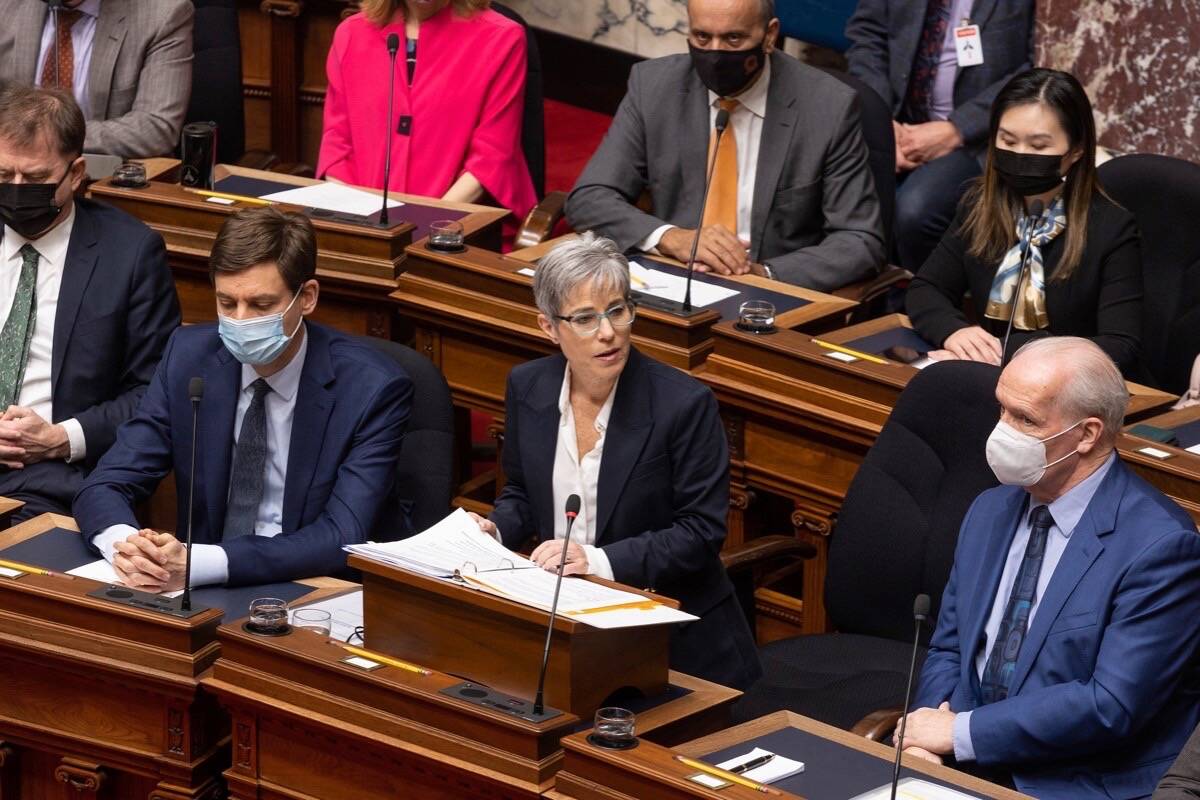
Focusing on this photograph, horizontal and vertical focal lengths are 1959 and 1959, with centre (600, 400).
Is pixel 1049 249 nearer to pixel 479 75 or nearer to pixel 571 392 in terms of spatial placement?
pixel 571 392

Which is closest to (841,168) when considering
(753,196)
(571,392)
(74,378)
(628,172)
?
(753,196)

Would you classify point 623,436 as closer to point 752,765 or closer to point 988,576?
point 988,576

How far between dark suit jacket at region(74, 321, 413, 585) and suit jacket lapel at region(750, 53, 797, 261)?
4.45 feet

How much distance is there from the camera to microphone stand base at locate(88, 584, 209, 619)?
2.79 metres

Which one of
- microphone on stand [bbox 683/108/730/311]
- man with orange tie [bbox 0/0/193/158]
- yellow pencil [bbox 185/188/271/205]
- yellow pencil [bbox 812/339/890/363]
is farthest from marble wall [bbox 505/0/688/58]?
yellow pencil [bbox 812/339/890/363]

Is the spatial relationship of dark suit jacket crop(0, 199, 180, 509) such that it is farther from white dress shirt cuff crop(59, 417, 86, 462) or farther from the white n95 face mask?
the white n95 face mask

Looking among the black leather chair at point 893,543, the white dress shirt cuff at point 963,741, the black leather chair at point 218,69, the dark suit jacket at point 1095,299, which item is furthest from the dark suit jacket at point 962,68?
the white dress shirt cuff at point 963,741

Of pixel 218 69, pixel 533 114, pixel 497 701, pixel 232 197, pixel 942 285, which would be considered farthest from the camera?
pixel 218 69

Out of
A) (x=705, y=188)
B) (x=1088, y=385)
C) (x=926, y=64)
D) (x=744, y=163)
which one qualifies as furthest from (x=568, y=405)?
(x=926, y=64)

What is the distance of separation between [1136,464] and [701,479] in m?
0.70

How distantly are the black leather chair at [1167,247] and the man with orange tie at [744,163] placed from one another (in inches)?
22.6

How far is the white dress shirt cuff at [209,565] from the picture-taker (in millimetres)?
3023

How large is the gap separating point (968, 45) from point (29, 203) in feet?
8.20

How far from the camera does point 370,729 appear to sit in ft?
8.49
